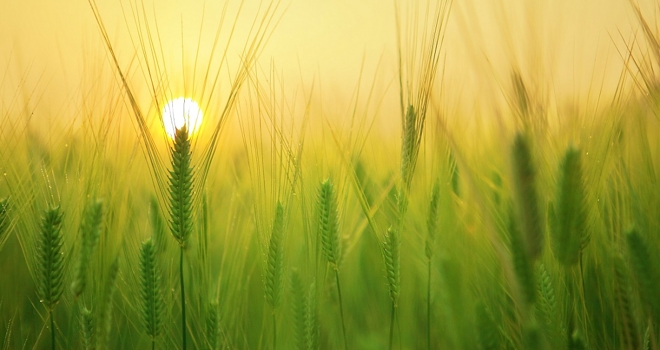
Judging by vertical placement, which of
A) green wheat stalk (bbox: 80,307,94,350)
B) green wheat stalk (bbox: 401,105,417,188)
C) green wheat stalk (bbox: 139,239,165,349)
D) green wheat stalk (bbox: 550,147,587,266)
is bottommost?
green wheat stalk (bbox: 80,307,94,350)

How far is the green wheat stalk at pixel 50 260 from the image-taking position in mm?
720

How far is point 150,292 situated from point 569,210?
674 mm

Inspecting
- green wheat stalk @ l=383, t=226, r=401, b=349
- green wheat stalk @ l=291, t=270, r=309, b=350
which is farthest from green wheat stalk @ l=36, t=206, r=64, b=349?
green wheat stalk @ l=383, t=226, r=401, b=349

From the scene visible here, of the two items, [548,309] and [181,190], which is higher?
[181,190]

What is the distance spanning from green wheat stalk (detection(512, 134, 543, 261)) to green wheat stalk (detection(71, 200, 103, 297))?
67cm

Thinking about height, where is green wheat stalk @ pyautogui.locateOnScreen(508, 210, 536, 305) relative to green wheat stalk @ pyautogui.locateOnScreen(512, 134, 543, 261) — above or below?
below

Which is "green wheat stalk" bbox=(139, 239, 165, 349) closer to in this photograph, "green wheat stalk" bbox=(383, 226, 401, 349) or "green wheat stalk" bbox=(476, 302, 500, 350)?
"green wheat stalk" bbox=(383, 226, 401, 349)

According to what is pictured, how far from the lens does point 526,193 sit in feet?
2.20

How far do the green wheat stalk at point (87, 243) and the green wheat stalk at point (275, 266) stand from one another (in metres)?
0.29

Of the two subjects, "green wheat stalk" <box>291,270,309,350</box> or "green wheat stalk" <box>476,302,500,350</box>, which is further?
"green wheat stalk" <box>291,270,309,350</box>

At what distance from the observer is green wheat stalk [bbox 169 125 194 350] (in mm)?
738

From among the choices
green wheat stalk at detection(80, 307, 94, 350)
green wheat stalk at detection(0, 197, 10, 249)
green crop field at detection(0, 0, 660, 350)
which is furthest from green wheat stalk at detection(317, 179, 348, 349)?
green wheat stalk at detection(0, 197, 10, 249)

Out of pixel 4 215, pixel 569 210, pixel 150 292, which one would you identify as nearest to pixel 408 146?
pixel 569 210

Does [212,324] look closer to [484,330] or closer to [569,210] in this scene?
[484,330]
